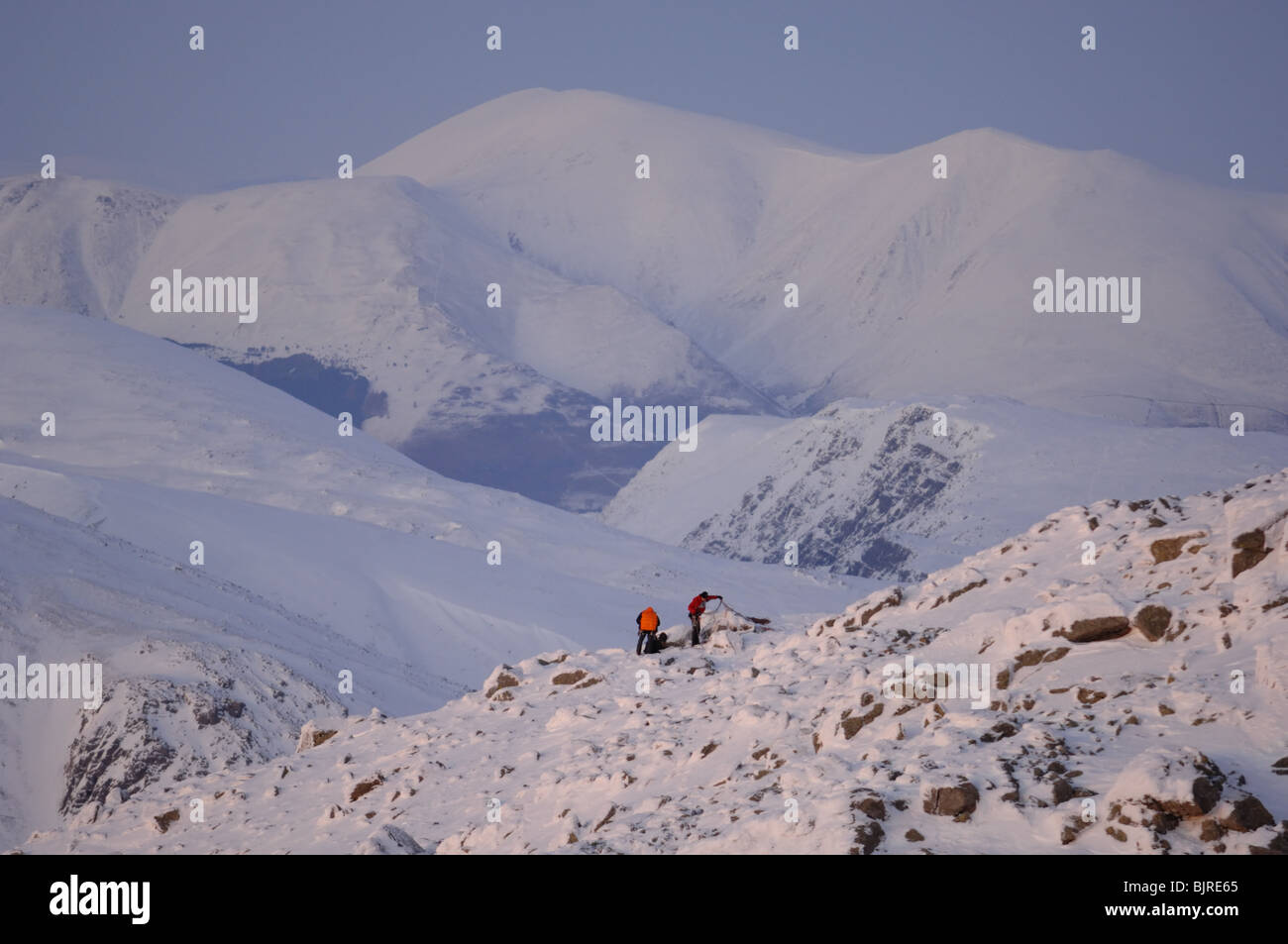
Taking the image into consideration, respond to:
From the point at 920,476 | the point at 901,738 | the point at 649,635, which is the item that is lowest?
the point at 901,738

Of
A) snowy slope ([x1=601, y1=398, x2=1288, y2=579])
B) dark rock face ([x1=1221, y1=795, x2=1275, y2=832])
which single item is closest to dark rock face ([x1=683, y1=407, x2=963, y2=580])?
snowy slope ([x1=601, y1=398, x2=1288, y2=579])

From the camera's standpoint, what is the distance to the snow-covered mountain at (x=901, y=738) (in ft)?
34.5

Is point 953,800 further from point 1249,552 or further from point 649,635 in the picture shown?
point 649,635

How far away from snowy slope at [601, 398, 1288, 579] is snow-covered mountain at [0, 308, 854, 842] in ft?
66.9

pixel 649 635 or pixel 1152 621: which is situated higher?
pixel 1152 621

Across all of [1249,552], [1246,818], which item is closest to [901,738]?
[1246,818]

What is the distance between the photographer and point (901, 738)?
12.9 metres

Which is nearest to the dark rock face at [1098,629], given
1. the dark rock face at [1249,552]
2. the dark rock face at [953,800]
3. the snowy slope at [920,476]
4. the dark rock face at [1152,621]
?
the dark rock face at [1152,621]

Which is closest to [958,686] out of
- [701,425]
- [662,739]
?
[662,739]

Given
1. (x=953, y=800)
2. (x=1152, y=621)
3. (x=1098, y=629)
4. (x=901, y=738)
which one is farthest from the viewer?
(x=1098, y=629)

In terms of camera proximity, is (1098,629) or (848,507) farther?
(848,507)

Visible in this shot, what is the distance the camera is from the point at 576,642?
182 feet

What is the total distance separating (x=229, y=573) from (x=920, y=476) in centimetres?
6044

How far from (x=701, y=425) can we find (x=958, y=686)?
119063mm
